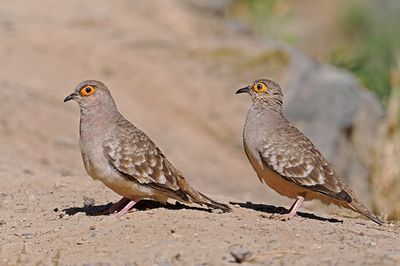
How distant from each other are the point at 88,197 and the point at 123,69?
23.7ft

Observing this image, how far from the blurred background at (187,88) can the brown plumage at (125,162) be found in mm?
3895

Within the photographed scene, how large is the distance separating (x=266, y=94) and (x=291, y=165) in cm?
102

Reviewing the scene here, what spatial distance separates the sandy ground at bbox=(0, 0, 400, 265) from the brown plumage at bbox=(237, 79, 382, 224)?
237mm

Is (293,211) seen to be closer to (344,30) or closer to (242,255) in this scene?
(242,255)

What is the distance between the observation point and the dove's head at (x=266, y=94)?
9.18 metres

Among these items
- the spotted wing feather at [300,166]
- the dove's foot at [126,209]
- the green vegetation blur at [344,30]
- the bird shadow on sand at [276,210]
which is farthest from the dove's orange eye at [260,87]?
the green vegetation blur at [344,30]

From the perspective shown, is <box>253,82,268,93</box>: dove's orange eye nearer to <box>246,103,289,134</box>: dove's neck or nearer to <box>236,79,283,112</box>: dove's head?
<box>236,79,283,112</box>: dove's head

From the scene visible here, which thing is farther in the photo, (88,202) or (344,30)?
(344,30)

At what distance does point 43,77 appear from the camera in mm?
15984

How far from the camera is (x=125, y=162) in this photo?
8148mm

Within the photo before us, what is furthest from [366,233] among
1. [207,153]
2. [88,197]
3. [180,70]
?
[180,70]

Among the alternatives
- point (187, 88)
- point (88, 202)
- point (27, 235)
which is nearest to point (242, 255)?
point (27, 235)

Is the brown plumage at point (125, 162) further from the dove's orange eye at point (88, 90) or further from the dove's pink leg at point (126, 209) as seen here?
the dove's orange eye at point (88, 90)

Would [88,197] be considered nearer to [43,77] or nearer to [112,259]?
[112,259]
